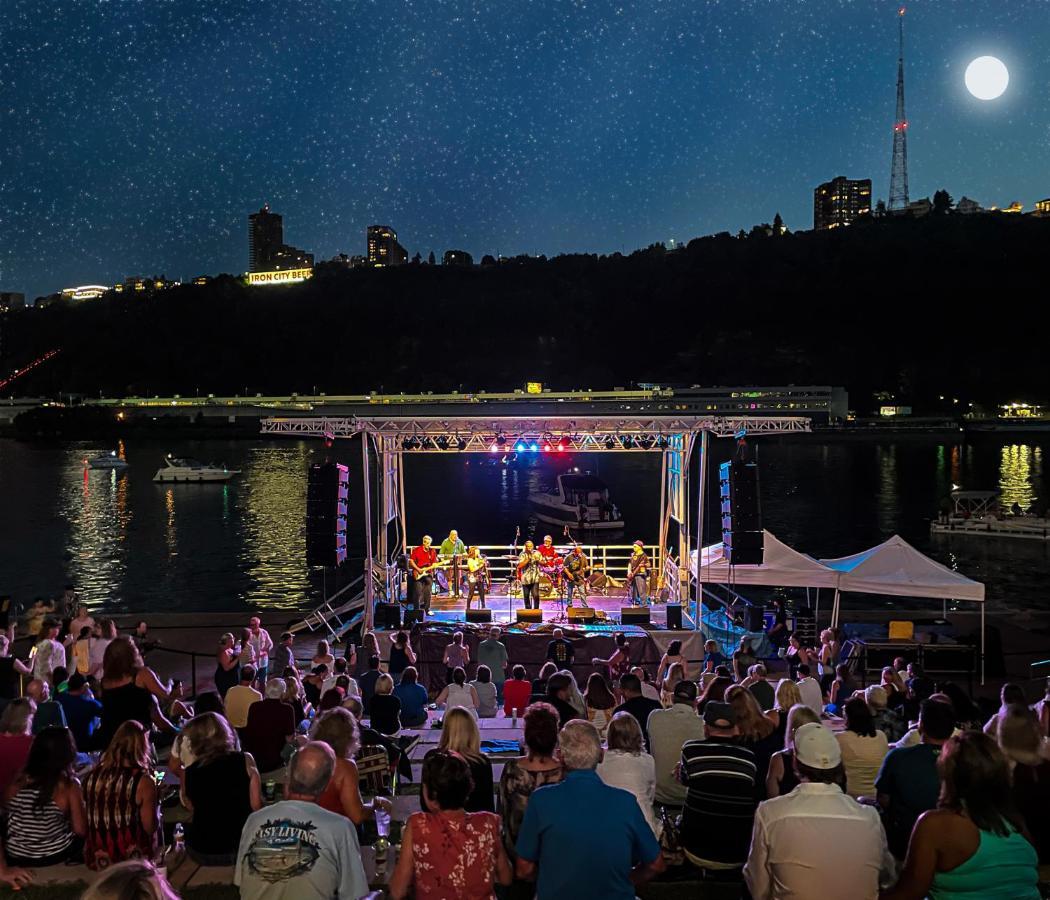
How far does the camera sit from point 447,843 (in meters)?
3.50

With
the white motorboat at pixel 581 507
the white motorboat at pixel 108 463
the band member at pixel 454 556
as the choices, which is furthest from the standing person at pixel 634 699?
the white motorboat at pixel 108 463

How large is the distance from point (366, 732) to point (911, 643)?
10.2 meters

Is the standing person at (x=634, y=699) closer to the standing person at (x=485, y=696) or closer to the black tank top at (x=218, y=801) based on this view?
the standing person at (x=485, y=696)

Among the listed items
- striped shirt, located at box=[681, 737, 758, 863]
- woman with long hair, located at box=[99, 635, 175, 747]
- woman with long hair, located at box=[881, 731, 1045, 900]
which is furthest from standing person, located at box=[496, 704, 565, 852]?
woman with long hair, located at box=[99, 635, 175, 747]

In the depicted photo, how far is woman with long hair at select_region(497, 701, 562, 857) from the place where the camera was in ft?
13.7

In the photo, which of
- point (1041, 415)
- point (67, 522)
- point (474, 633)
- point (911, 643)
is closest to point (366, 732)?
point (474, 633)

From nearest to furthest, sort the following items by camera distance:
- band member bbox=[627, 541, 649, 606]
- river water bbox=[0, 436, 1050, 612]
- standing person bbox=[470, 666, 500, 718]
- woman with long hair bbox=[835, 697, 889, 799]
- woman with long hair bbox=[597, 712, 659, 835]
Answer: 1. woman with long hair bbox=[597, 712, 659, 835]
2. woman with long hair bbox=[835, 697, 889, 799]
3. standing person bbox=[470, 666, 500, 718]
4. band member bbox=[627, 541, 649, 606]
5. river water bbox=[0, 436, 1050, 612]

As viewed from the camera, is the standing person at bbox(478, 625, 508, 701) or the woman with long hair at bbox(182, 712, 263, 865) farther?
the standing person at bbox(478, 625, 508, 701)

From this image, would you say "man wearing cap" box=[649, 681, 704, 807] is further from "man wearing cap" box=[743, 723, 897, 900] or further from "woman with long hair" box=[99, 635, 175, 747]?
"woman with long hair" box=[99, 635, 175, 747]

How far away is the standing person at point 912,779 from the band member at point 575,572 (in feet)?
46.1

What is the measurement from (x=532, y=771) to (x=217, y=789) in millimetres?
1509

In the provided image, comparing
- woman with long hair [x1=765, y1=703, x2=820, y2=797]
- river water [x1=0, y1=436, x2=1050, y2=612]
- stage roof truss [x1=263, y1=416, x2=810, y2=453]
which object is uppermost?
stage roof truss [x1=263, y1=416, x2=810, y2=453]

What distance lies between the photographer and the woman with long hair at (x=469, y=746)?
443 centimetres

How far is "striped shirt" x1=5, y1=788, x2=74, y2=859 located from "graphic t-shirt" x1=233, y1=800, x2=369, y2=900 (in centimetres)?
A: 164
